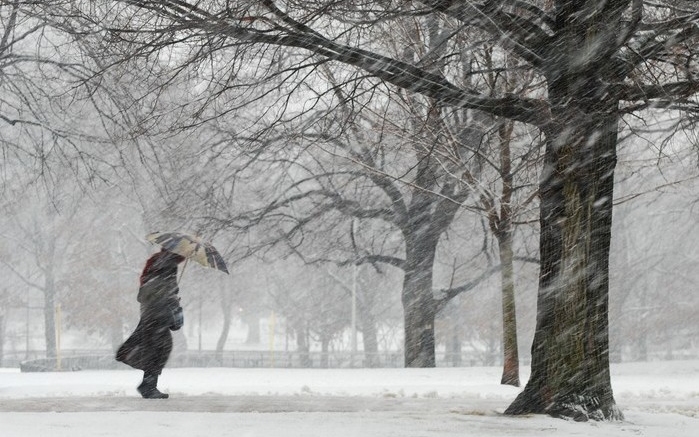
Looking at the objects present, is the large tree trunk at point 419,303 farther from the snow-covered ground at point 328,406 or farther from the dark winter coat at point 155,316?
the dark winter coat at point 155,316

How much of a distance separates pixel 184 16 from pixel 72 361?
30.6 meters

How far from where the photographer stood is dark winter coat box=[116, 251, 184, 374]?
10.7 metres

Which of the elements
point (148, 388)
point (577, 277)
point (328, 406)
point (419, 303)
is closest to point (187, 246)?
point (148, 388)

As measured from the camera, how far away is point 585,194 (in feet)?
28.0

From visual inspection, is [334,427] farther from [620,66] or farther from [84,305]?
[84,305]

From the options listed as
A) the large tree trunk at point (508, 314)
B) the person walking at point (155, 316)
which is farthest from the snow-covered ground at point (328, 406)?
the large tree trunk at point (508, 314)

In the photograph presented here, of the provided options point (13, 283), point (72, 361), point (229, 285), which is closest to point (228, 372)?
point (72, 361)

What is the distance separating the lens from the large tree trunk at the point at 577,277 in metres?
8.50

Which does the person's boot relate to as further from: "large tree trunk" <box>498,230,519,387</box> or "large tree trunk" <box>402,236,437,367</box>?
"large tree trunk" <box>402,236,437,367</box>

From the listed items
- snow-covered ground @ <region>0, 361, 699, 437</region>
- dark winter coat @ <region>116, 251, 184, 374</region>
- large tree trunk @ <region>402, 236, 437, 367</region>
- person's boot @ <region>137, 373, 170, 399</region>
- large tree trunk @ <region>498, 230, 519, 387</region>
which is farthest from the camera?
large tree trunk @ <region>402, 236, 437, 367</region>

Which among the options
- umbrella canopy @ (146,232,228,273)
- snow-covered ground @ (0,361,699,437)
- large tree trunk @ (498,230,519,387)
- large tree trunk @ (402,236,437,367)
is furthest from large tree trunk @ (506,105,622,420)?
large tree trunk @ (402,236,437,367)

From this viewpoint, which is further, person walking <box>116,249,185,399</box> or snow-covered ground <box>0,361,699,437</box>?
person walking <box>116,249,185,399</box>

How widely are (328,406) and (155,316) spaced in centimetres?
211

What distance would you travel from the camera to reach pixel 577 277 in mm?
8500
